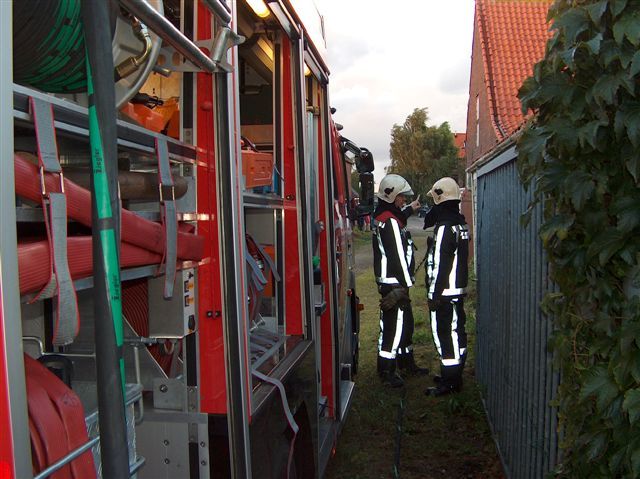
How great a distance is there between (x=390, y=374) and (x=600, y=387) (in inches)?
183

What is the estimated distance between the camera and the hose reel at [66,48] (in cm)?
129

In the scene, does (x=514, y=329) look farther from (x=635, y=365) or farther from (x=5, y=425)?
(x=5, y=425)

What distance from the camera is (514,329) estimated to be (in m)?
3.88

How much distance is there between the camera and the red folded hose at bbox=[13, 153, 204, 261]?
1.18 m

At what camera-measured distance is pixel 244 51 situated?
3.70 meters

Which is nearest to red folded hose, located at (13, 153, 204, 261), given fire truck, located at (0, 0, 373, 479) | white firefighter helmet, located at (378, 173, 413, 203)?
fire truck, located at (0, 0, 373, 479)

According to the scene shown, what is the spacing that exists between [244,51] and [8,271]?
2.92 metres

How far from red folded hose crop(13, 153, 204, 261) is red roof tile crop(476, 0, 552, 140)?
1493 cm

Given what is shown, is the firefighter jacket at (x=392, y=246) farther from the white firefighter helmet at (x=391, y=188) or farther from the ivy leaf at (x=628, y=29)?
the ivy leaf at (x=628, y=29)

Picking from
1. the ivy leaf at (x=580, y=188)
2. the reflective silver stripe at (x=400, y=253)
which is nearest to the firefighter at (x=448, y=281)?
the reflective silver stripe at (x=400, y=253)

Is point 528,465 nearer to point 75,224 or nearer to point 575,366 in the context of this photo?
point 575,366

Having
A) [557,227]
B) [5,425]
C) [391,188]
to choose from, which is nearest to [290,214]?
[557,227]

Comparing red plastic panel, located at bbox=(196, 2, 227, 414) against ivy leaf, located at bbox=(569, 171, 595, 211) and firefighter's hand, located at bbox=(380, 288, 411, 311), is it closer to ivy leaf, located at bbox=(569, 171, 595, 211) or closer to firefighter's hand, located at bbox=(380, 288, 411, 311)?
ivy leaf, located at bbox=(569, 171, 595, 211)

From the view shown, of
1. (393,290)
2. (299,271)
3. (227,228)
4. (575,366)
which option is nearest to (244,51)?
(299,271)
